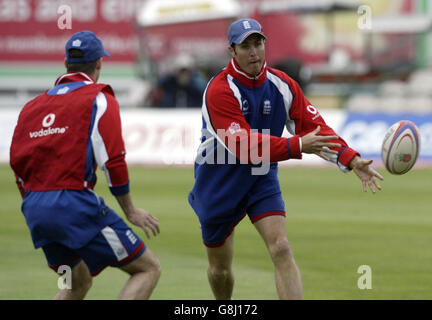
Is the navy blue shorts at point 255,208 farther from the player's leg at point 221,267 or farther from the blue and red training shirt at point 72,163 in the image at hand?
the blue and red training shirt at point 72,163

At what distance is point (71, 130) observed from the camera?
657cm

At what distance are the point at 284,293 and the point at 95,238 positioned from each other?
5.92 ft

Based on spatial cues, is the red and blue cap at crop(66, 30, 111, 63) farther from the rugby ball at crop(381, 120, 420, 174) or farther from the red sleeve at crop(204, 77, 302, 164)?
the rugby ball at crop(381, 120, 420, 174)

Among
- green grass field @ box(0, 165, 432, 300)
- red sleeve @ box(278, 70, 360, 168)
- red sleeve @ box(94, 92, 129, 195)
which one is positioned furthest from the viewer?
green grass field @ box(0, 165, 432, 300)

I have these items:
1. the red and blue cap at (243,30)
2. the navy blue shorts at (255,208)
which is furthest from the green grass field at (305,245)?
the red and blue cap at (243,30)

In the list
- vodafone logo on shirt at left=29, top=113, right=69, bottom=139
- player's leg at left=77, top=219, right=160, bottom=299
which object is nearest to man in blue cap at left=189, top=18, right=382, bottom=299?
player's leg at left=77, top=219, right=160, bottom=299

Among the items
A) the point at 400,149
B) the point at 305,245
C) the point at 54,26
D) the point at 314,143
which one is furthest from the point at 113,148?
the point at 54,26

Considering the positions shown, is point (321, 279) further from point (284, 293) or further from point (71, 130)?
point (71, 130)

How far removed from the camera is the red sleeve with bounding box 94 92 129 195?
6535 millimetres

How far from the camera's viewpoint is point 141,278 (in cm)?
674

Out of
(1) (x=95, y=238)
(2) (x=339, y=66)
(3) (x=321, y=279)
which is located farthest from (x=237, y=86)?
(2) (x=339, y=66)

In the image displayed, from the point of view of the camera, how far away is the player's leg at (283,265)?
7566 mm

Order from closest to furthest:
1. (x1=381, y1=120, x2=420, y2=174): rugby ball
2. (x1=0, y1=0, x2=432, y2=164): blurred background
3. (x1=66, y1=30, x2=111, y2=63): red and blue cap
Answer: (x1=66, y1=30, x2=111, y2=63): red and blue cap, (x1=381, y1=120, x2=420, y2=174): rugby ball, (x1=0, y1=0, x2=432, y2=164): blurred background

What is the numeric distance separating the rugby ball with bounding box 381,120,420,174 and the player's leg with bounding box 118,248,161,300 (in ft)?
8.93
